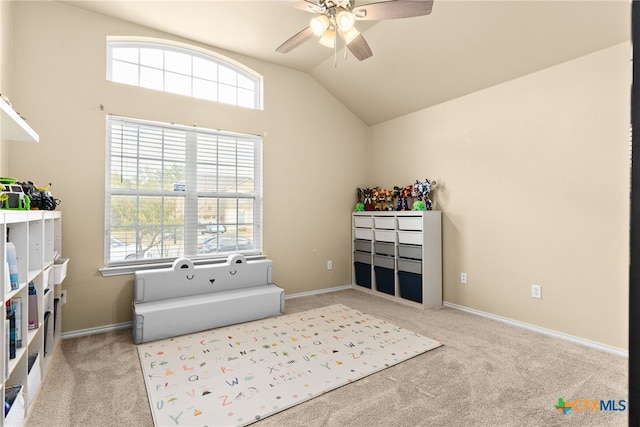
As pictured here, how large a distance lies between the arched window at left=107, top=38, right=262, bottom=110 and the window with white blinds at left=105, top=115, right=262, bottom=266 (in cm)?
43

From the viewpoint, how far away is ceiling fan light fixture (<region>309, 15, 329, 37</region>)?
224 cm

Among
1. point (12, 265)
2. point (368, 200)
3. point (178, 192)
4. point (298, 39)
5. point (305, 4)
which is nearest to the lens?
point (12, 265)

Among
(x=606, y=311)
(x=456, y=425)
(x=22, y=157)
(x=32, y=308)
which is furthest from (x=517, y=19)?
(x=22, y=157)

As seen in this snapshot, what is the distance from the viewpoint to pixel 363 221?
4.57 m

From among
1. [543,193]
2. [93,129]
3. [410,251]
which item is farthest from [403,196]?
[93,129]

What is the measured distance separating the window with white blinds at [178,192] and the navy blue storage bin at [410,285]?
5.66ft

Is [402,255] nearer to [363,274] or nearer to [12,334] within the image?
[363,274]

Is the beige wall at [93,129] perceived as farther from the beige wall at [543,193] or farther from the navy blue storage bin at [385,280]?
the beige wall at [543,193]

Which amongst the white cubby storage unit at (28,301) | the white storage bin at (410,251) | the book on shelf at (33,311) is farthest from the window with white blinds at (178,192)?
the white storage bin at (410,251)

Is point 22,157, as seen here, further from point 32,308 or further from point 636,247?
point 636,247

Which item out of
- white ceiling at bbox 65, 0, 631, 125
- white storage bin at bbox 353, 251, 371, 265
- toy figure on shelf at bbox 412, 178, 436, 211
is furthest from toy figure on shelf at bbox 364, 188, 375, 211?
white ceiling at bbox 65, 0, 631, 125

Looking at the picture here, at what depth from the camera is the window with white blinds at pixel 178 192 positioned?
3250 mm

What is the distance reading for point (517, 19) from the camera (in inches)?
106

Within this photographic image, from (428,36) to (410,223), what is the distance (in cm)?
191
